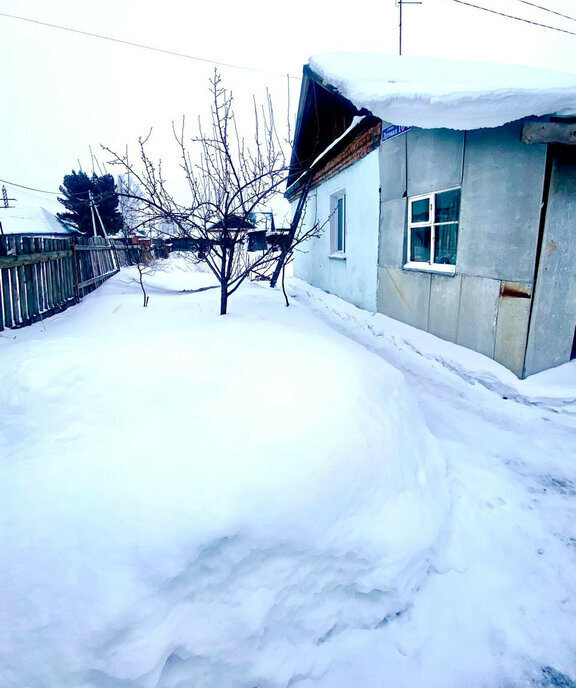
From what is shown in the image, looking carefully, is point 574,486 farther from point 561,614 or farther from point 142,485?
point 142,485

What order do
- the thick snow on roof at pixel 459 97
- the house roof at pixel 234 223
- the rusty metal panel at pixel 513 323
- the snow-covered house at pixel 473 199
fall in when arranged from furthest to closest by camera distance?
the house roof at pixel 234 223 < the rusty metal panel at pixel 513 323 < the snow-covered house at pixel 473 199 < the thick snow on roof at pixel 459 97

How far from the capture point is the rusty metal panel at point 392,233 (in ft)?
19.1

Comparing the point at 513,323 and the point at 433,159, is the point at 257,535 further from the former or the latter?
the point at 433,159

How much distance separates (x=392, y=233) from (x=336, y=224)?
132 inches

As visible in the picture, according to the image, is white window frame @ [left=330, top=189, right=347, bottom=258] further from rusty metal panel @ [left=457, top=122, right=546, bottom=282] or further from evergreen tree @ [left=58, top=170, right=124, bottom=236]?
evergreen tree @ [left=58, top=170, right=124, bottom=236]

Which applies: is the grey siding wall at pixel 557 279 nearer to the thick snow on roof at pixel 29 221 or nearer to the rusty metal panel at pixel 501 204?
the rusty metal panel at pixel 501 204

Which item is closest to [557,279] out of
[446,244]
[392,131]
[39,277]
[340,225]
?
[446,244]

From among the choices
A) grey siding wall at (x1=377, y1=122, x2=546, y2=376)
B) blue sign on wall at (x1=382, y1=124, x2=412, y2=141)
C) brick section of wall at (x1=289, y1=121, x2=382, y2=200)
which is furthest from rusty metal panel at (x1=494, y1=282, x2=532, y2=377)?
brick section of wall at (x1=289, y1=121, x2=382, y2=200)

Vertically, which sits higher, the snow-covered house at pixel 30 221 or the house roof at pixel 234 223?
the snow-covered house at pixel 30 221

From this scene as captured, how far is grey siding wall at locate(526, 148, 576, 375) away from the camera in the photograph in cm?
342

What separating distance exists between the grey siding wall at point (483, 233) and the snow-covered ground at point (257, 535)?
5.96ft

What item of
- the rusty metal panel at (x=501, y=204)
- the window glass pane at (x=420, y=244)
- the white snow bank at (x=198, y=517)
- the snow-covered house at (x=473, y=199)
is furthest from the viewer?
the window glass pane at (x=420, y=244)

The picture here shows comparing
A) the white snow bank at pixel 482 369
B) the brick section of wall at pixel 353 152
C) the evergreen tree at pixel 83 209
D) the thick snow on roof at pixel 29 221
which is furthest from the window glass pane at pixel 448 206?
the thick snow on roof at pixel 29 221

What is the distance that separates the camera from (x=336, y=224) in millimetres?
9211
